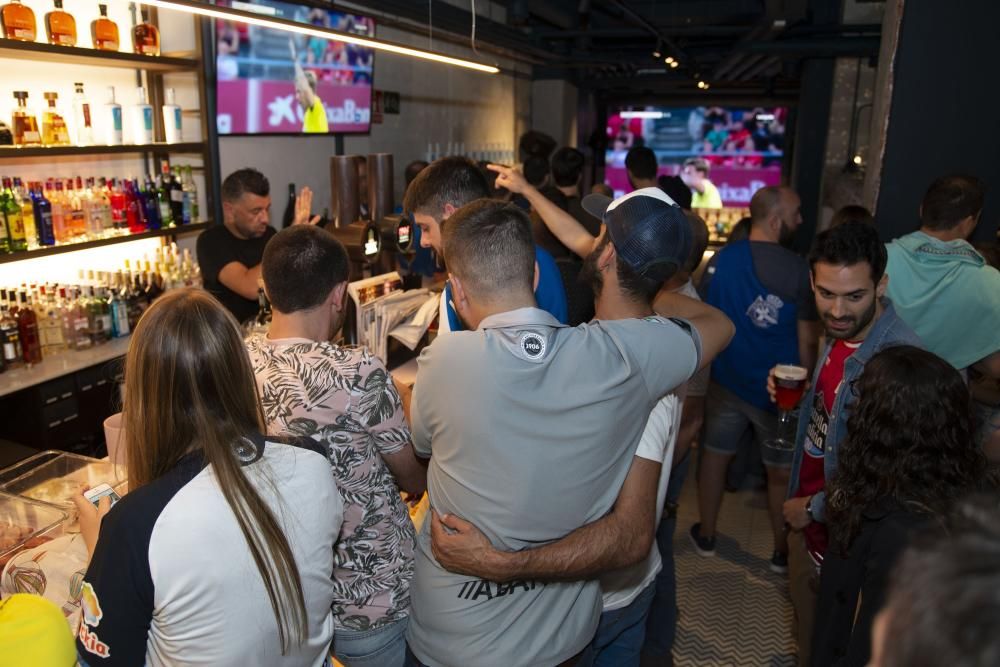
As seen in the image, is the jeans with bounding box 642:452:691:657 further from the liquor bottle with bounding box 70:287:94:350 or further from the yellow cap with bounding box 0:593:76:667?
the liquor bottle with bounding box 70:287:94:350

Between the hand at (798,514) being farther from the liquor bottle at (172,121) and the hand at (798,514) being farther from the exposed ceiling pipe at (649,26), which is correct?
the exposed ceiling pipe at (649,26)

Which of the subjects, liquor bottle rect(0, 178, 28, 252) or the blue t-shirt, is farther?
liquor bottle rect(0, 178, 28, 252)

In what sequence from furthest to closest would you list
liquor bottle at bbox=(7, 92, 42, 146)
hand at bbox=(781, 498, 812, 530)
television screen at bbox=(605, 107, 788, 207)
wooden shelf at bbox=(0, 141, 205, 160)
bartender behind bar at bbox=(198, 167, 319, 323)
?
television screen at bbox=(605, 107, 788, 207), bartender behind bar at bbox=(198, 167, 319, 323), liquor bottle at bbox=(7, 92, 42, 146), wooden shelf at bbox=(0, 141, 205, 160), hand at bbox=(781, 498, 812, 530)

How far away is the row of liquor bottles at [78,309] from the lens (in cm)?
343

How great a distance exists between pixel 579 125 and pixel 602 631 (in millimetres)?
11329

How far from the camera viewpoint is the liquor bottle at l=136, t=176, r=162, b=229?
418 cm

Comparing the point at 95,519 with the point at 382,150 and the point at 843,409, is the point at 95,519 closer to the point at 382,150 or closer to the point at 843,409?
the point at 843,409

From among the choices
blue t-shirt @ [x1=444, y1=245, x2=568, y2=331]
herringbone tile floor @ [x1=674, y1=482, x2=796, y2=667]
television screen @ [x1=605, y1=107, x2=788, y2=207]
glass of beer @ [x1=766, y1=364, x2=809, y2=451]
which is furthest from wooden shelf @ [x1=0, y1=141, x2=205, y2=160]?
television screen @ [x1=605, y1=107, x2=788, y2=207]

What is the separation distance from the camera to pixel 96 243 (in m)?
3.80

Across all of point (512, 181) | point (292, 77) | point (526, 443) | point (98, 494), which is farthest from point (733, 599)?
point (292, 77)

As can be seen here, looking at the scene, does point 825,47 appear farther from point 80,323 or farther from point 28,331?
point 28,331

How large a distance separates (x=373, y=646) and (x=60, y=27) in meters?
3.31

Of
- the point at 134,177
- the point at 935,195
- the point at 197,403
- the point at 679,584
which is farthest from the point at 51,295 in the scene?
the point at 935,195

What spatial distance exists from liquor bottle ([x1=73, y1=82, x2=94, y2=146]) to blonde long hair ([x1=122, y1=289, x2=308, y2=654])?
9.95ft
